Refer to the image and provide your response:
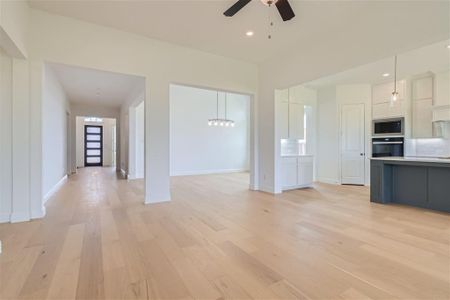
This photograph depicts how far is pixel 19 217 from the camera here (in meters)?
3.06

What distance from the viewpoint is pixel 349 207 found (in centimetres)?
395

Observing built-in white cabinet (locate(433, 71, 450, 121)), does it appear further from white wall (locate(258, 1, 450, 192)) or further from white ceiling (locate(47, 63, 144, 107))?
white ceiling (locate(47, 63, 144, 107))

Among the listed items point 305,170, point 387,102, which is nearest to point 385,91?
point 387,102

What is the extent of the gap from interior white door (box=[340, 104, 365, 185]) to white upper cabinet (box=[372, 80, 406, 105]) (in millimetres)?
415

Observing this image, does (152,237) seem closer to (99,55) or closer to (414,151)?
(99,55)

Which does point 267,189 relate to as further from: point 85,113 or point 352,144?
point 85,113

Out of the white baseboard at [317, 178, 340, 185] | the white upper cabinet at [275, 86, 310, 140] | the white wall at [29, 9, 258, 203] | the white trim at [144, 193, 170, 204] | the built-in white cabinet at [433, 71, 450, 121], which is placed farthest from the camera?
the white baseboard at [317, 178, 340, 185]

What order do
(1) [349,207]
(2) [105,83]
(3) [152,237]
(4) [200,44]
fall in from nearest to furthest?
(3) [152,237] → (1) [349,207] → (4) [200,44] → (2) [105,83]

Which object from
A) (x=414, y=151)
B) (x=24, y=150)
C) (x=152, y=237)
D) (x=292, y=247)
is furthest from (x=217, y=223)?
(x=414, y=151)

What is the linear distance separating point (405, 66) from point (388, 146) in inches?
83.6

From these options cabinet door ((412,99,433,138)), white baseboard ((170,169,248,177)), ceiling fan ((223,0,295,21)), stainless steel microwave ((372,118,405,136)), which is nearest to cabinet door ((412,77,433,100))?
cabinet door ((412,99,433,138))

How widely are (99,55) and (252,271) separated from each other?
3.87m

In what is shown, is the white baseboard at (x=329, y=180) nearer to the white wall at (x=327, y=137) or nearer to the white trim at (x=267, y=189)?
the white wall at (x=327, y=137)

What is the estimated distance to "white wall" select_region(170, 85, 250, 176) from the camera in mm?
8227
